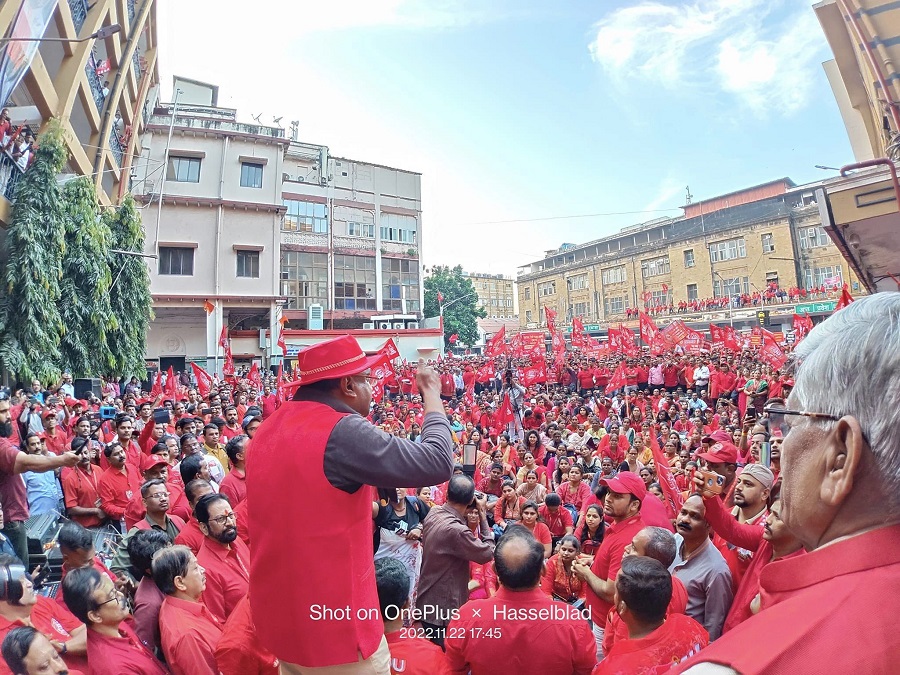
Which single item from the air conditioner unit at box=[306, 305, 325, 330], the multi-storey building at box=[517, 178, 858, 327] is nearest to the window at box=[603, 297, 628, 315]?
the multi-storey building at box=[517, 178, 858, 327]

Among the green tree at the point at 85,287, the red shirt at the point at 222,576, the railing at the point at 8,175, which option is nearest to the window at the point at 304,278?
the green tree at the point at 85,287

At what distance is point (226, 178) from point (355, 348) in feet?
93.7

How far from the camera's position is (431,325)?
3191 centimetres

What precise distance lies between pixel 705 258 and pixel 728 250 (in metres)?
1.64

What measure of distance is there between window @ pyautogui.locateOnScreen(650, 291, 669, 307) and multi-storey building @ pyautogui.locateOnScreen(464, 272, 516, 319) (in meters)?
33.3

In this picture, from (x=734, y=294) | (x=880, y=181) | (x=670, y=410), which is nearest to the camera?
A: (x=880, y=181)

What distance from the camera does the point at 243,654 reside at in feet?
7.82

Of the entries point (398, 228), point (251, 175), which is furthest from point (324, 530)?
point (398, 228)

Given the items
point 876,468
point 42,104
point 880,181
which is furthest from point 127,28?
point 876,468

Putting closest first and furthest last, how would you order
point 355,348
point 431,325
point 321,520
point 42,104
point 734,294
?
1. point 321,520
2. point 355,348
3. point 42,104
4. point 431,325
5. point 734,294

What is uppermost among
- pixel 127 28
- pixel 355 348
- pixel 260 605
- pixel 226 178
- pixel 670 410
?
pixel 127 28

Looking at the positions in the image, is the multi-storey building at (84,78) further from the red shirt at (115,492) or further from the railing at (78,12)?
the red shirt at (115,492)

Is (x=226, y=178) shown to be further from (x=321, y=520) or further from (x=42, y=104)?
(x=321, y=520)

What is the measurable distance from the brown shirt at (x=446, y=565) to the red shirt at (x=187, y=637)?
1.23 meters
